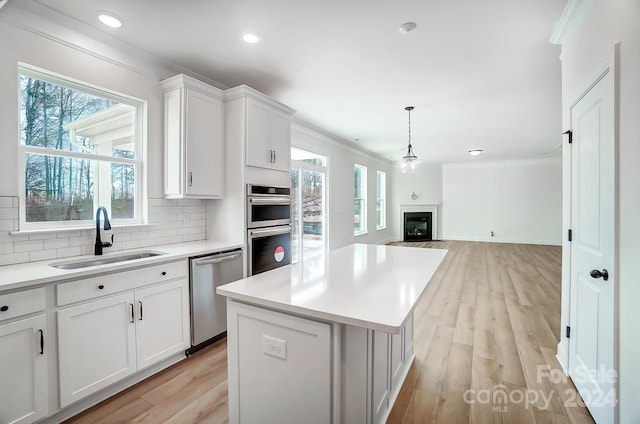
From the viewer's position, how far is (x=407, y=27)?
2297 mm

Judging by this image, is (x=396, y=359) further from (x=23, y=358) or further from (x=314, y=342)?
(x=23, y=358)

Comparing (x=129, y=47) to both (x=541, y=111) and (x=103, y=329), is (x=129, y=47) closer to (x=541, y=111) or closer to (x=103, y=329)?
(x=103, y=329)

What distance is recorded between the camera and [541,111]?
4.40 meters

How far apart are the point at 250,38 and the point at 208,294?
2268 mm

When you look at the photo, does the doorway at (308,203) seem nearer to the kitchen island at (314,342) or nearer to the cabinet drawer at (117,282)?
the cabinet drawer at (117,282)

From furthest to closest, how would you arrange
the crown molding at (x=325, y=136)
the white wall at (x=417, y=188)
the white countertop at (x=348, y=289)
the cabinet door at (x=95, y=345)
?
the white wall at (x=417, y=188) → the crown molding at (x=325, y=136) → the cabinet door at (x=95, y=345) → the white countertop at (x=348, y=289)

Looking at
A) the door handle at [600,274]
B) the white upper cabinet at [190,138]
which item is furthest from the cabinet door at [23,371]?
the door handle at [600,274]

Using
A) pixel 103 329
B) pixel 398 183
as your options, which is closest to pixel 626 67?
pixel 103 329

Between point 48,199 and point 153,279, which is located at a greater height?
point 48,199

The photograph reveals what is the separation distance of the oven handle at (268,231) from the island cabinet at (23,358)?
1711 millimetres

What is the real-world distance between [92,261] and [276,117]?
2.31 m

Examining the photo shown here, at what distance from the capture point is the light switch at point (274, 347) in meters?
1.35

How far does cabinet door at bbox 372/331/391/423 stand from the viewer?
63.3 inches

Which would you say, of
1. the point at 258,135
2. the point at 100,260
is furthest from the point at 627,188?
the point at 100,260
